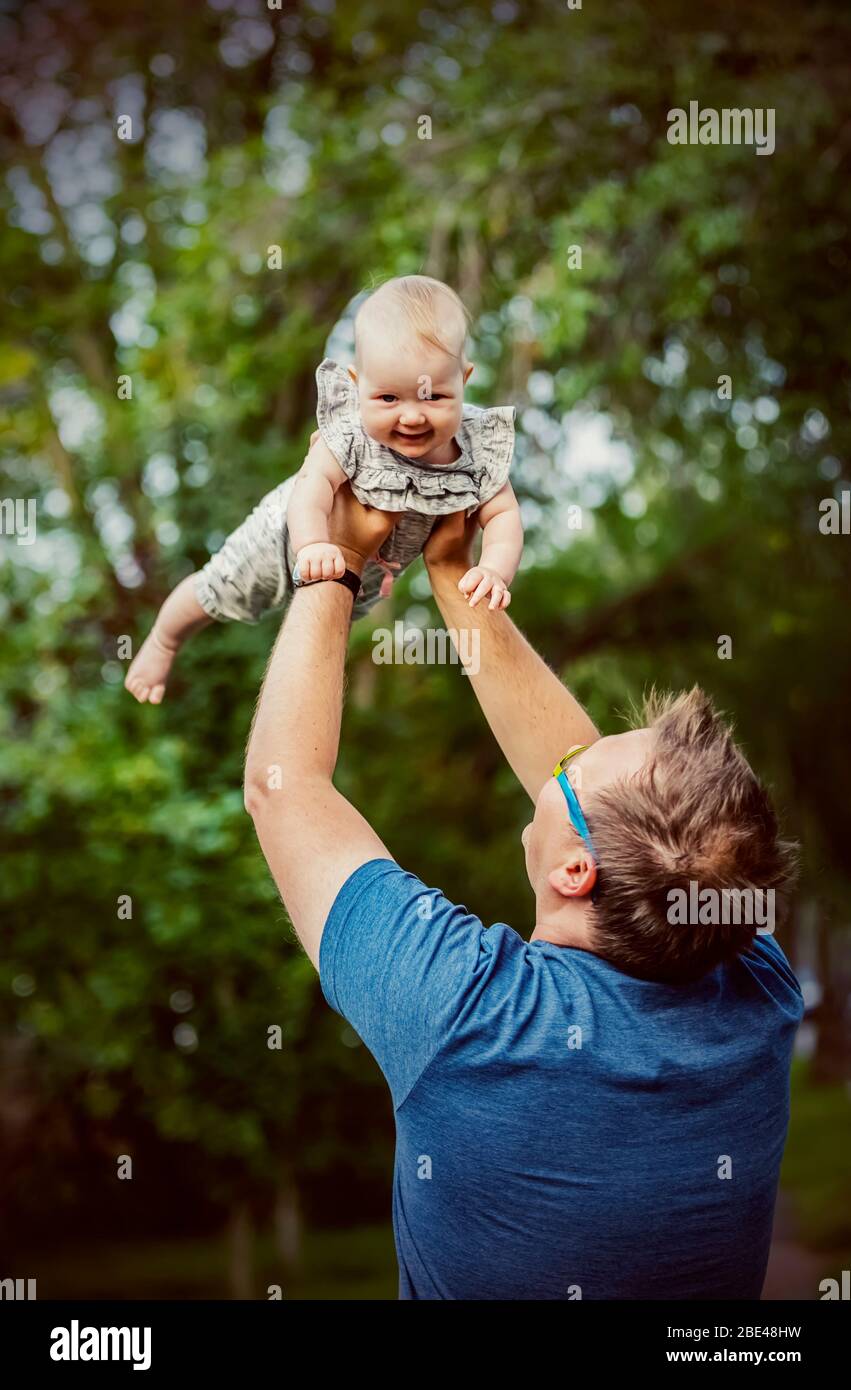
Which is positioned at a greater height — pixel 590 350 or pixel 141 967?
pixel 590 350

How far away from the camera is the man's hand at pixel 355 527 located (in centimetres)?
135

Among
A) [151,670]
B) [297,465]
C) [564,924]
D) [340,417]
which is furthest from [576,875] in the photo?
[297,465]

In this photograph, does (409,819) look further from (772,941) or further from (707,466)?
(772,941)

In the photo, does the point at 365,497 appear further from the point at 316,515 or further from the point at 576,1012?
the point at 576,1012

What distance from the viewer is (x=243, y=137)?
Answer: 5301 mm

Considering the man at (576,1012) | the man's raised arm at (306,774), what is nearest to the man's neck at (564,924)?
the man at (576,1012)

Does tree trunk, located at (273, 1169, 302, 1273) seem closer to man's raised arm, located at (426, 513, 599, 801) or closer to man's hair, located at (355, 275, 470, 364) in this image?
man's raised arm, located at (426, 513, 599, 801)

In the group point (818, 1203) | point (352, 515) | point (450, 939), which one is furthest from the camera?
point (818, 1203)

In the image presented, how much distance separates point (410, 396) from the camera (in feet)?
4.38

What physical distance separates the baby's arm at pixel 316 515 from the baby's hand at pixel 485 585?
126 mm

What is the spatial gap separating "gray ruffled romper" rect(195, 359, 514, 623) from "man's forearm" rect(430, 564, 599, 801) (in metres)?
0.09

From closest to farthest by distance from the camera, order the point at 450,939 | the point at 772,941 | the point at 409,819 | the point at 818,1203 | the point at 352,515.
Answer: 1. the point at 450,939
2. the point at 772,941
3. the point at 352,515
4. the point at 409,819
5. the point at 818,1203
